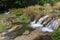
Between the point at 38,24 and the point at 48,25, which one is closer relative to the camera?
the point at 48,25

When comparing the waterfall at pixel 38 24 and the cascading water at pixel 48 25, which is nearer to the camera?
the cascading water at pixel 48 25

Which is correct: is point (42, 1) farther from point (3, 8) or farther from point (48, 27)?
point (48, 27)

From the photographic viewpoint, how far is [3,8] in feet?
70.7

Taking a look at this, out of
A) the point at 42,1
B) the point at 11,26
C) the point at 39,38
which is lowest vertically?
the point at 39,38

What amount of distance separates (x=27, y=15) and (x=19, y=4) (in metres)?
3.53

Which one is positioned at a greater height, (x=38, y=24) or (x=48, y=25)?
(x=38, y=24)

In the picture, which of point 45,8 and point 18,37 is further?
point 45,8

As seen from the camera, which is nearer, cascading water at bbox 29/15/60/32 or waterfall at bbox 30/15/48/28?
cascading water at bbox 29/15/60/32

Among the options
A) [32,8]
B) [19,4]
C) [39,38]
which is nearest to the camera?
[39,38]

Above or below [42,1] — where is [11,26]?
below

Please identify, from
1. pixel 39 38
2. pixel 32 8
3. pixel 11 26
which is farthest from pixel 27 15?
pixel 39 38

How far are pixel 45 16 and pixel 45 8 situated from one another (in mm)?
2731

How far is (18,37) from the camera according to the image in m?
13.0

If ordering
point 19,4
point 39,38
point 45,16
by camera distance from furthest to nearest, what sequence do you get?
point 19,4
point 45,16
point 39,38
